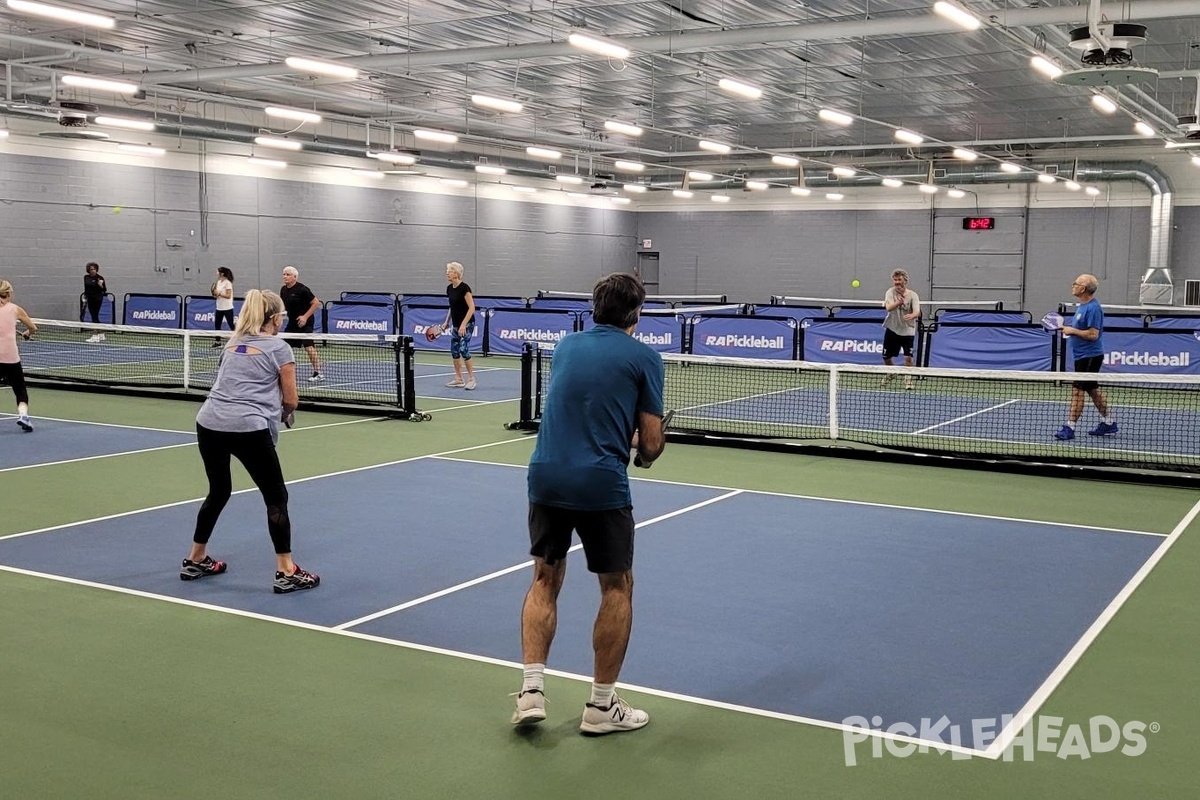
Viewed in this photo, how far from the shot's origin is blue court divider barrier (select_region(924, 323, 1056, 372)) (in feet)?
68.2

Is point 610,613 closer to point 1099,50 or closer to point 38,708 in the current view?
point 38,708

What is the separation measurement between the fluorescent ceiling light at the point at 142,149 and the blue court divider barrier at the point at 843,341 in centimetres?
1809

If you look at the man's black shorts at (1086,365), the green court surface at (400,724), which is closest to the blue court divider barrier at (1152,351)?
the man's black shorts at (1086,365)

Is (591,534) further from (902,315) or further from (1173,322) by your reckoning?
(1173,322)

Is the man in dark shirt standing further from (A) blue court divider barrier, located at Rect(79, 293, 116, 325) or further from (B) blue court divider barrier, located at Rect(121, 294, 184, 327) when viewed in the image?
(A) blue court divider barrier, located at Rect(79, 293, 116, 325)

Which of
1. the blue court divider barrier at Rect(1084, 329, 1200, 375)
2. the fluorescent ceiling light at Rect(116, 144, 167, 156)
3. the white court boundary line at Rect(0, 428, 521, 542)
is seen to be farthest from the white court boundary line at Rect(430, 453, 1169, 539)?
the fluorescent ceiling light at Rect(116, 144, 167, 156)

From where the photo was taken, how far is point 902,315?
19141mm

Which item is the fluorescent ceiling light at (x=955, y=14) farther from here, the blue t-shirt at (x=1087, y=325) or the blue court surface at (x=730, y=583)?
the blue court surface at (x=730, y=583)

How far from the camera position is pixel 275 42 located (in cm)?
2414

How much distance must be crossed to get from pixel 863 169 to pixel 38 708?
123ft

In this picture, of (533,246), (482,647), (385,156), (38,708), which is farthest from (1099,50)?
(533,246)

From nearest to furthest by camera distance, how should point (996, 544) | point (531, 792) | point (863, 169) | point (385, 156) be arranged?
point (531, 792) < point (996, 544) < point (385, 156) < point (863, 169)

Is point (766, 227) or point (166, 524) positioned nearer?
point (166, 524)

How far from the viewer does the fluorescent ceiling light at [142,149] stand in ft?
100
